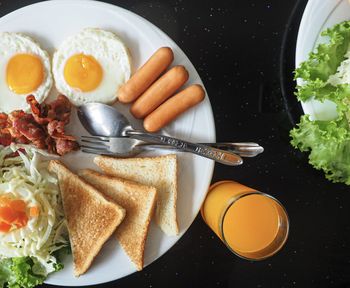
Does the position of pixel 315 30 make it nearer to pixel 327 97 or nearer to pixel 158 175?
pixel 327 97

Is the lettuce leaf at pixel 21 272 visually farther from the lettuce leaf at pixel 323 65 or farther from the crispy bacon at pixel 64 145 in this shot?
the lettuce leaf at pixel 323 65

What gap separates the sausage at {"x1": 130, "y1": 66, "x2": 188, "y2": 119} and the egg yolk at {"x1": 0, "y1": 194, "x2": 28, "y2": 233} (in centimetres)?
64

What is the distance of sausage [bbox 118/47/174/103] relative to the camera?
7.07 feet

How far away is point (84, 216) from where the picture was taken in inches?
88.8

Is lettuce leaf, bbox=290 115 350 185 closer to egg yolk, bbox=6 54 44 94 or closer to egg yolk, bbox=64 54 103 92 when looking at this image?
egg yolk, bbox=64 54 103 92

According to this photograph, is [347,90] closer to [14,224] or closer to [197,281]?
[197,281]

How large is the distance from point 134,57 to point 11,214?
87 centimetres

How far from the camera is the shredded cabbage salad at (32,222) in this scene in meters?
2.11

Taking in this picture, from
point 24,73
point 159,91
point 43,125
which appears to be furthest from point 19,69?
point 159,91

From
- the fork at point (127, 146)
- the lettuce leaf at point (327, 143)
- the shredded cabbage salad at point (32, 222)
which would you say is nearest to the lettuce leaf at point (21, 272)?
the shredded cabbage salad at point (32, 222)

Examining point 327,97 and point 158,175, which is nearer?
point 327,97

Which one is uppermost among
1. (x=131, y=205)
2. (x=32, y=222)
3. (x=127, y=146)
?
(x=127, y=146)

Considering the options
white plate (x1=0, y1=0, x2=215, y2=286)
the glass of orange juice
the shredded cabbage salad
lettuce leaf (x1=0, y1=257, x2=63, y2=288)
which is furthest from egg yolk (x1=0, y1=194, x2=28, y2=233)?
the glass of orange juice

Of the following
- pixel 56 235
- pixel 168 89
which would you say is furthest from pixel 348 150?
pixel 56 235
